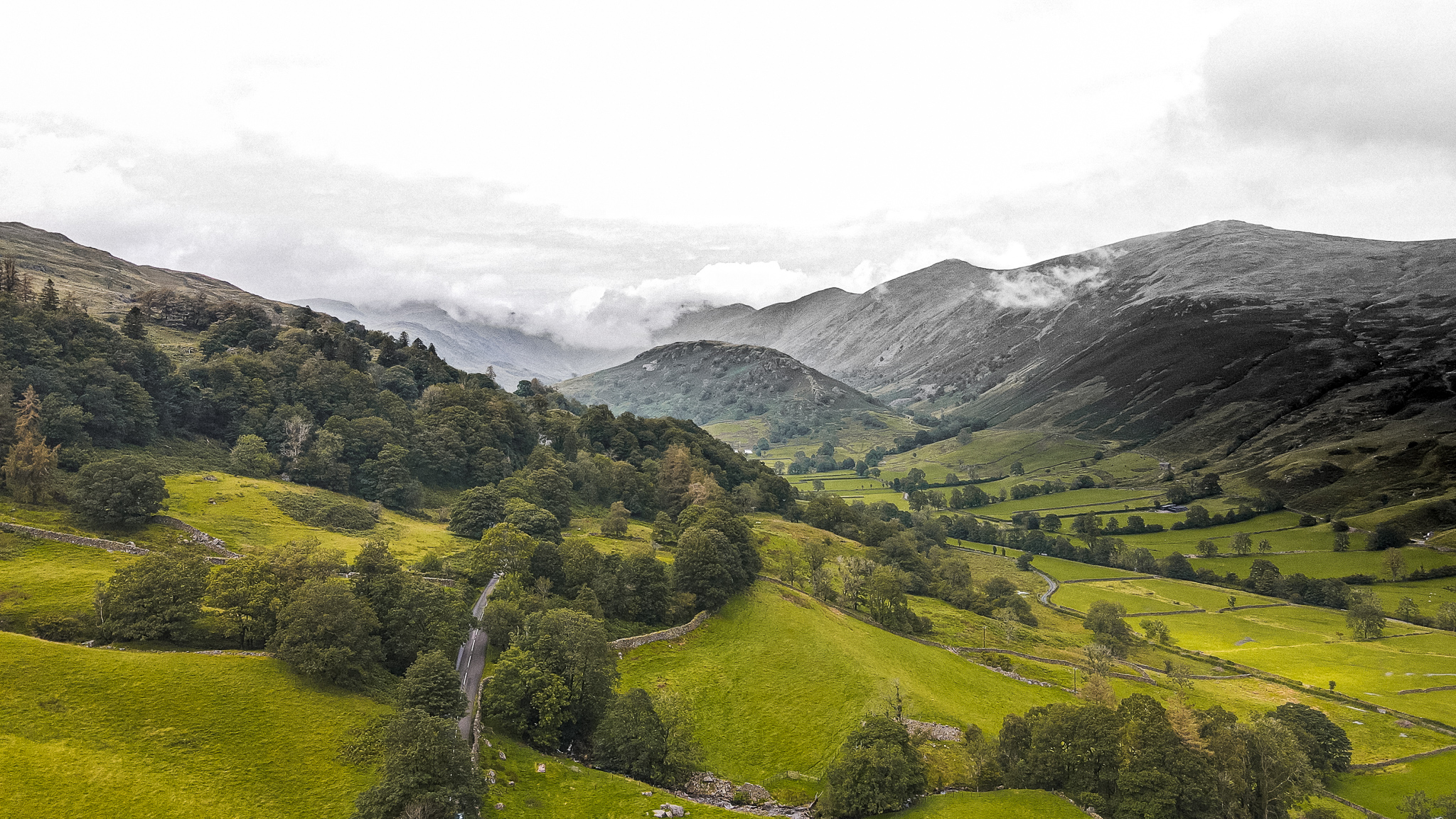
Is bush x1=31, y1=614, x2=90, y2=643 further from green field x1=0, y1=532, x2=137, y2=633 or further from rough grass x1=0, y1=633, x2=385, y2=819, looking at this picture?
rough grass x1=0, y1=633, x2=385, y2=819

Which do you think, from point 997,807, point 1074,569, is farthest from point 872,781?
point 1074,569

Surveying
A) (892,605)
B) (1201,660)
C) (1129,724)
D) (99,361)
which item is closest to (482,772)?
(1129,724)

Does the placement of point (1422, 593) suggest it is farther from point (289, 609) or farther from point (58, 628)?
point (58, 628)

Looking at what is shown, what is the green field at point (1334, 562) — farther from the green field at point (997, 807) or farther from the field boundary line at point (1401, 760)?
the green field at point (997, 807)

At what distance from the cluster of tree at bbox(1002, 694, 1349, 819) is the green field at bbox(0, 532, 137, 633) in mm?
73101

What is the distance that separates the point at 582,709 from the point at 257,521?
2072 inches

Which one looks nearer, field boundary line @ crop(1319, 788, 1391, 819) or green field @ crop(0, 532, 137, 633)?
green field @ crop(0, 532, 137, 633)

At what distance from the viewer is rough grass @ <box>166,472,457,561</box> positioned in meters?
76.6

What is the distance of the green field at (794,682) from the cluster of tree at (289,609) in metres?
22.3

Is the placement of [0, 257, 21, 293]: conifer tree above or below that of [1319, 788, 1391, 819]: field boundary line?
above

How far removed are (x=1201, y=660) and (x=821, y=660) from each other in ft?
238

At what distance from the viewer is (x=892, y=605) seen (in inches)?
3839

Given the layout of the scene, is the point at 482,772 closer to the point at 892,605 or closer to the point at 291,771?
the point at 291,771

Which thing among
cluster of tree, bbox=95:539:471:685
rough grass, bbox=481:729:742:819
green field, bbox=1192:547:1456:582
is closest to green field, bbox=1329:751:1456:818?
rough grass, bbox=481:729:742:819
